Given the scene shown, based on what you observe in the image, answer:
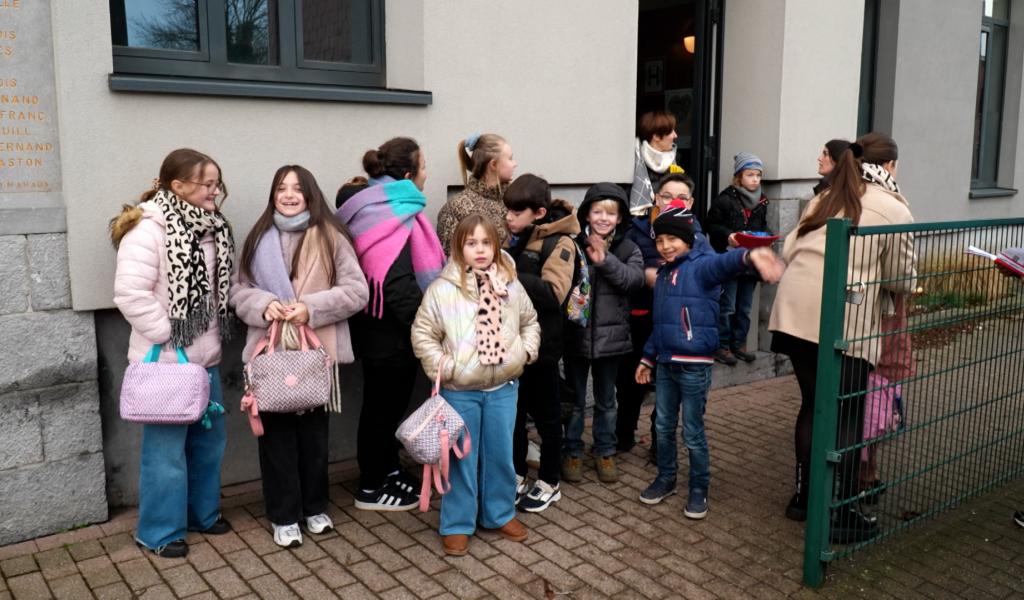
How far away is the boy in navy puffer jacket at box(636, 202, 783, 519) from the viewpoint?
436 centimetres

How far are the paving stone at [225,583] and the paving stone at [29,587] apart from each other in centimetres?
63

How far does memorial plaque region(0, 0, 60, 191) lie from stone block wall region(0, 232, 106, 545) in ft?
0.93

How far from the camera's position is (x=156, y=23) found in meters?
4.52

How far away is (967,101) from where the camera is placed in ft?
31.5

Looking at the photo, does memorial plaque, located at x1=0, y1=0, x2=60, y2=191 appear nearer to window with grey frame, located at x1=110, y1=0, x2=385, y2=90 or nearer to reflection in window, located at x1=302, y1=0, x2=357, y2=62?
window with grey frame, located at x1=110, y1=0, x2=385, y2=90

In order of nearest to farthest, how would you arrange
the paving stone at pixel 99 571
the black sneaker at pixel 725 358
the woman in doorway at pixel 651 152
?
the paving stone at pixel 99 571, the woman in doorway at pixel 651 152, the black sneaker at pixel 725 358

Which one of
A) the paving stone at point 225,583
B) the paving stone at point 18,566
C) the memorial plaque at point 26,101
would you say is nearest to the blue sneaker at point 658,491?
the paving stone at point 225,583

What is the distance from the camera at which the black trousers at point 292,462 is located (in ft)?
13.5

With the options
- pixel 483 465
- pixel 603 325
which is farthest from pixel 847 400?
pixel 483 465

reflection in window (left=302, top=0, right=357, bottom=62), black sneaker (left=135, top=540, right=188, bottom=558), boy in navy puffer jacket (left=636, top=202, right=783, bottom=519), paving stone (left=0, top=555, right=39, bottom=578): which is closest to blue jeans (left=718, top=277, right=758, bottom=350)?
boy in navy puffer jacket (left=636, top=202, right=783, bottom=519)

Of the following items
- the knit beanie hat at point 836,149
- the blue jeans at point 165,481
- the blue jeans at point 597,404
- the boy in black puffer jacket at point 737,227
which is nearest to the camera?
the blue jeans at point 165,481

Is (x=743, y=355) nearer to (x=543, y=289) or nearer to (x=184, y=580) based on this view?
(x=543, y=289)

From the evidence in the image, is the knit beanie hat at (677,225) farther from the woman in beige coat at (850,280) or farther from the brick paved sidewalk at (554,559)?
the brick paved sidewalk at (554,559)

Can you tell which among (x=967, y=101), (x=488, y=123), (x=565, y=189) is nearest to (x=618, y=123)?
(x=565, y=189)
